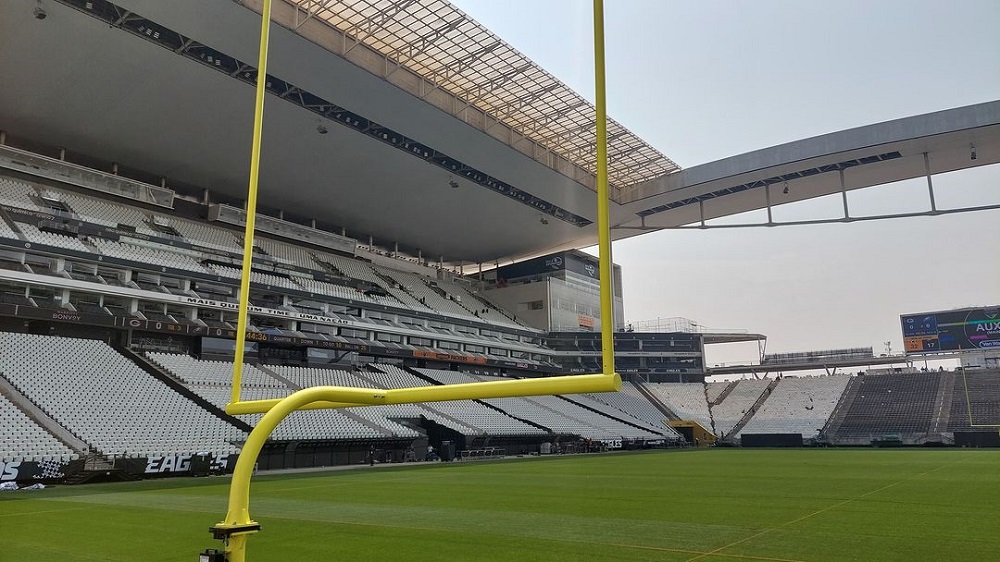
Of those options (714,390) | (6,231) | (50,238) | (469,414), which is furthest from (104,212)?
(714,390)

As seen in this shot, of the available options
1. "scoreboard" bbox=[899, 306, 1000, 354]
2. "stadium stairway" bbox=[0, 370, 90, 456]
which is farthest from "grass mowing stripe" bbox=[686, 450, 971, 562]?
"scoreboard" bbox=[899, 306, 1000, 354]

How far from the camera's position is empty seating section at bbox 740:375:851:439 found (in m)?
44.6

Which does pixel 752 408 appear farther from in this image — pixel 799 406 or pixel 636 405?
pixel 636 405

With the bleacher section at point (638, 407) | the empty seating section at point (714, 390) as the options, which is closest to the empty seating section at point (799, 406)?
the empty seating section at point (714, 390)

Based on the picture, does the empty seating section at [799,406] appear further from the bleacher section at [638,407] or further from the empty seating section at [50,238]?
the empty seating section at [50,238]

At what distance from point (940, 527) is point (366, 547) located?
6903 millimetres

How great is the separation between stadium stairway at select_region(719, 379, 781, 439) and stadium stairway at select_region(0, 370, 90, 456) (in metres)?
39.8

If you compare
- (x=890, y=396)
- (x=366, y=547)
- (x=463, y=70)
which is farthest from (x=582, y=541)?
(x=890, y=396)

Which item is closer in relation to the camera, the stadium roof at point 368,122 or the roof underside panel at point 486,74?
the stadium roof at point 368,122

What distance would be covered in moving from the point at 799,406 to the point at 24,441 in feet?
150

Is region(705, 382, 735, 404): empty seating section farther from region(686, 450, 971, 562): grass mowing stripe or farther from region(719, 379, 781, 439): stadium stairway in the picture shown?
region(686, 450, 971, 562): grass mowing stripe

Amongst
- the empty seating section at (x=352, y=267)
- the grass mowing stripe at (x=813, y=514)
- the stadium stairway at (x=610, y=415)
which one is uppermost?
the empty seating section at (x=352, y=267)

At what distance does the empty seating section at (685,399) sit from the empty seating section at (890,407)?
30.1ft

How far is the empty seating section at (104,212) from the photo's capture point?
27.9 metres
